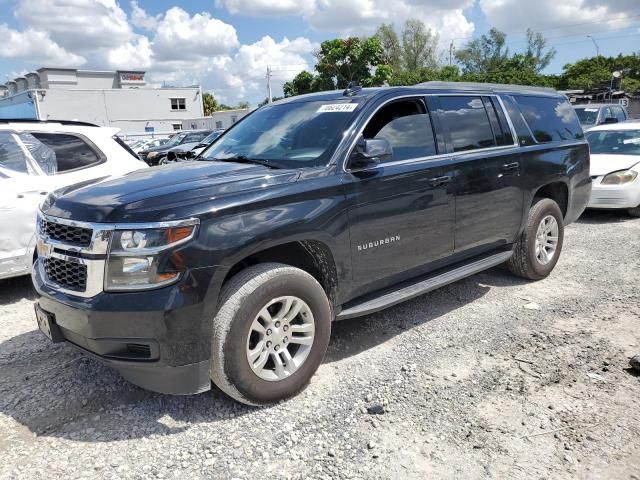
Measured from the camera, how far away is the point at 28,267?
5.18 m

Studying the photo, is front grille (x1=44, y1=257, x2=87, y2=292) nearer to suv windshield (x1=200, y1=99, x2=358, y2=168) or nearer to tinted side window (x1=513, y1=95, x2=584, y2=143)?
suv windshield (x1=200, y1=99, x2=358, y2=168)

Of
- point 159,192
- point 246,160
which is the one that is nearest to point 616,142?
point 246,160

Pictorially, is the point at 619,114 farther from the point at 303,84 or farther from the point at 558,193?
the point at 303,84

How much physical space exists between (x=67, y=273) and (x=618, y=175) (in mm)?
8532

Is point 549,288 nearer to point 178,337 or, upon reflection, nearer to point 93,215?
point 178,337

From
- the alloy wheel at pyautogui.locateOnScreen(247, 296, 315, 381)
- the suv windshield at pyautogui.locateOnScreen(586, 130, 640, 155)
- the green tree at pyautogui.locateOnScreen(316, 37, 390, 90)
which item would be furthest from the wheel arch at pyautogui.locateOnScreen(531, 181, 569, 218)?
the green tree at pyautogui.locateOnScreen(316, 37, 390, 90)

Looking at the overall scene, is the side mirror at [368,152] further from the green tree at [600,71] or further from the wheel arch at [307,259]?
the green tree at [600,71]

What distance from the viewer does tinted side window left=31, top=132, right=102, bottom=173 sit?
550 cm

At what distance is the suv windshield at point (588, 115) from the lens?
14.4 m

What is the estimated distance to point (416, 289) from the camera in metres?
3.96

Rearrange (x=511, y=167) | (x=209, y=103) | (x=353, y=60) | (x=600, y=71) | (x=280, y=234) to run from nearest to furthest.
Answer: (x=280, y=234)
(x=511, y=167)
(x=353, y=60)
(x=600, y=71)
(x=209, y=103)

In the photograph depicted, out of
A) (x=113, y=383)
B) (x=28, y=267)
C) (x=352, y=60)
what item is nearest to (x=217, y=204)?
(x=113, y=383)

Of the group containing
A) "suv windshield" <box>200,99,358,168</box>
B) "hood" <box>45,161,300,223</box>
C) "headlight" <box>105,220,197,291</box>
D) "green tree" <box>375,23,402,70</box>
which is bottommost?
"headlight" <box>105,220,197,291</box>

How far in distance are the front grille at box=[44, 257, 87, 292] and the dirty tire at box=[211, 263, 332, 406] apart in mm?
748
